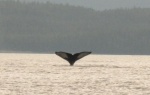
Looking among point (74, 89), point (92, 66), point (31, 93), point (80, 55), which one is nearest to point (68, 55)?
point (80, 55)

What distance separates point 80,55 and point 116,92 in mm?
45287

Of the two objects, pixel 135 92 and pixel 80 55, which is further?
pixel 80 55

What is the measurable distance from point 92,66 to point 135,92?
10571cm

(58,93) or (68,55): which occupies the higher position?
(68,55)

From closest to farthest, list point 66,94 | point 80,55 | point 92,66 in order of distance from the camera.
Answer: point 66,94, point 80,55, point 92,66

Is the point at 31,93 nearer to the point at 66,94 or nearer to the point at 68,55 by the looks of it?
the point at 66,94

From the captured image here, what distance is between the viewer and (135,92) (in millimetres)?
68938

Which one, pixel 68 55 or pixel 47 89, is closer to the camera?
pixel 47 89

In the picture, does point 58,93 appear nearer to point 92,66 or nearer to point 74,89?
point 74,89

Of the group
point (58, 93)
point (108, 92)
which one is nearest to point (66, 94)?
point (58, 93)

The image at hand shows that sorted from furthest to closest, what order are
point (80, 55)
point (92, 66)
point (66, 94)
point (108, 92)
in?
point (92, 66)
point (80, 55)
point (108, 92)
point (66, 94)

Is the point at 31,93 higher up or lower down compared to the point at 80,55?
lower down

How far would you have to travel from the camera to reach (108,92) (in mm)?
68875

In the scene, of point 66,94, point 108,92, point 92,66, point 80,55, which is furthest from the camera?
point 92,66
